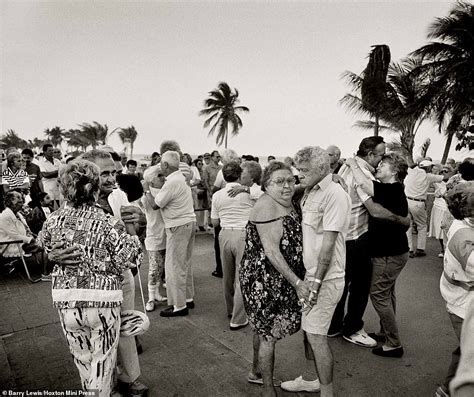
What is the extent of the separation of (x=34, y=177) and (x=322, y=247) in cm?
799

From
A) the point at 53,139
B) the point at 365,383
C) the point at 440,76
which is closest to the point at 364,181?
the point at 365,383

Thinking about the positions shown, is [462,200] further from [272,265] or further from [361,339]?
[361,339]

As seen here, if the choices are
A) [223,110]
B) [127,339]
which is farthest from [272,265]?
[223,110]

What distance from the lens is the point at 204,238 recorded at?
9352 mm

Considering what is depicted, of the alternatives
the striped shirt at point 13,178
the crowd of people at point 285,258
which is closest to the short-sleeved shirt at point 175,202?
the crowd of people at point 285,258

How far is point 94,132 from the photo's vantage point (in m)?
51.8

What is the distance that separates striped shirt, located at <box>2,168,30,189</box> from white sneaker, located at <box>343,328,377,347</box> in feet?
21.0

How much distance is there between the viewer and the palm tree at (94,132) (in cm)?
5167

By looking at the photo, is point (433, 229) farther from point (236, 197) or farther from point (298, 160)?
point (298, 160)

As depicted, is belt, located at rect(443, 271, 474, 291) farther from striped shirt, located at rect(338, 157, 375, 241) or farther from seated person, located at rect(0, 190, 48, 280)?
seated person, located at rect(0, 190, 48, 280)

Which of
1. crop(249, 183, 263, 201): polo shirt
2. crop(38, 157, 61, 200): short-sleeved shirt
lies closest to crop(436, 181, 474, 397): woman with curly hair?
crop(249, 183, 263, 201): polo shirt

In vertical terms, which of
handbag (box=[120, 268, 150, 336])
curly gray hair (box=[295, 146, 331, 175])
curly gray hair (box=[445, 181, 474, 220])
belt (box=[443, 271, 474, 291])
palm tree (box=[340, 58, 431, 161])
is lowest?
handbag (box=[120, 268, 150, 336])

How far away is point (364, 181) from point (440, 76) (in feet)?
55.2

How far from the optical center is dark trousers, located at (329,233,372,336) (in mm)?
3906
